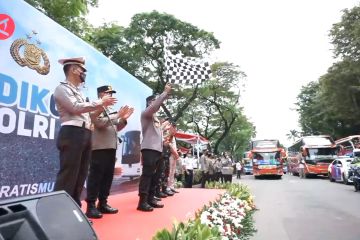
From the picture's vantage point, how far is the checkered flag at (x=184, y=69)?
679cm

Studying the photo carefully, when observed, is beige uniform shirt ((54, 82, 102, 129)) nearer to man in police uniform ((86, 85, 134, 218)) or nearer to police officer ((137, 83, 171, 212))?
man in police uniform ((86, 85, 134, 218))

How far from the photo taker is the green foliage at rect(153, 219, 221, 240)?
3.47m

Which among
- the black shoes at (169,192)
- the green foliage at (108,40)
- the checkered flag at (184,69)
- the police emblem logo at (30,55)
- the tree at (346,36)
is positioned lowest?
the black shoes at (169,192)

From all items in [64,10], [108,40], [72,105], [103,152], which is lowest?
[103,152]

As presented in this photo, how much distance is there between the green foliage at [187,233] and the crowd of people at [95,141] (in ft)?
3.48

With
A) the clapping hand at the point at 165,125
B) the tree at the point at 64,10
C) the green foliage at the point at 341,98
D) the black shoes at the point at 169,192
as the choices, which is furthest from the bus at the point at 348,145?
the clapping hand at the point at 165,125

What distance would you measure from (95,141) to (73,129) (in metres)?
1.15

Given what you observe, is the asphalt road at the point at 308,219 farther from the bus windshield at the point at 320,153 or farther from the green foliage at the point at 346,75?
the green foliage at the point at 346,75

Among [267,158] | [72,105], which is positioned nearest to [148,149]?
[72,105]

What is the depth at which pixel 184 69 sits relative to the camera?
6.94 m

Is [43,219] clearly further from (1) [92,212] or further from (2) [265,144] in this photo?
(2) [265,144]

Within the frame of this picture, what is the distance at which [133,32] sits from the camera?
87.5 feet

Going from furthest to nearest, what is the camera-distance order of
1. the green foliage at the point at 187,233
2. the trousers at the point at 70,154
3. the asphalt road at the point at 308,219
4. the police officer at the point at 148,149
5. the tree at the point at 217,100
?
the tree at the point at 217,100 < the asphalt road at the point at 308,219 < the police officer at the point at 148,149 < the trousers at the point at 70,154 < the green foliage at the point at 187,233

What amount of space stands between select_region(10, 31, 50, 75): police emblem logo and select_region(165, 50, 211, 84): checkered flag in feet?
6.80
